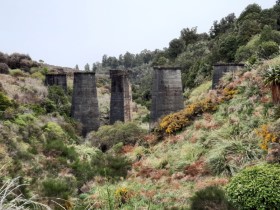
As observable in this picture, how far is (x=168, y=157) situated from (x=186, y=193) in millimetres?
4478

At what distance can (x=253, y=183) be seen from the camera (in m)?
8.74

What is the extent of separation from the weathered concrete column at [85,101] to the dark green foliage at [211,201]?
2088cm

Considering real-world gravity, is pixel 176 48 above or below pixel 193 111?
above

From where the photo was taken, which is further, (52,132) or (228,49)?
(228,49)

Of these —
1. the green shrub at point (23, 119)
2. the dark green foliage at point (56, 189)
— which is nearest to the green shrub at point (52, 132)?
the green shrub at point (23, 119)

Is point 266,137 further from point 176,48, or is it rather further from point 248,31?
point 176,48

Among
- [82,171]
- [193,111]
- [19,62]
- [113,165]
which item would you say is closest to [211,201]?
[82,171]

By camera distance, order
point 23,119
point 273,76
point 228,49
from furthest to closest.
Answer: point 228,49, point 23,119, point 273,76

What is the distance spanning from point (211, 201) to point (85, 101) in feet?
71.0

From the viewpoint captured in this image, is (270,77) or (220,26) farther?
(220,26)

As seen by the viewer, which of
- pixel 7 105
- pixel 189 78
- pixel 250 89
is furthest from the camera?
pixel 189 78

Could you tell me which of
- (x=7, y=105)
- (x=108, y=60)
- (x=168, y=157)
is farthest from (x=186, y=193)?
(x=108, y=60)

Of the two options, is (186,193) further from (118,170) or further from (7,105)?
(7,105)

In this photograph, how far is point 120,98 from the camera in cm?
3209
